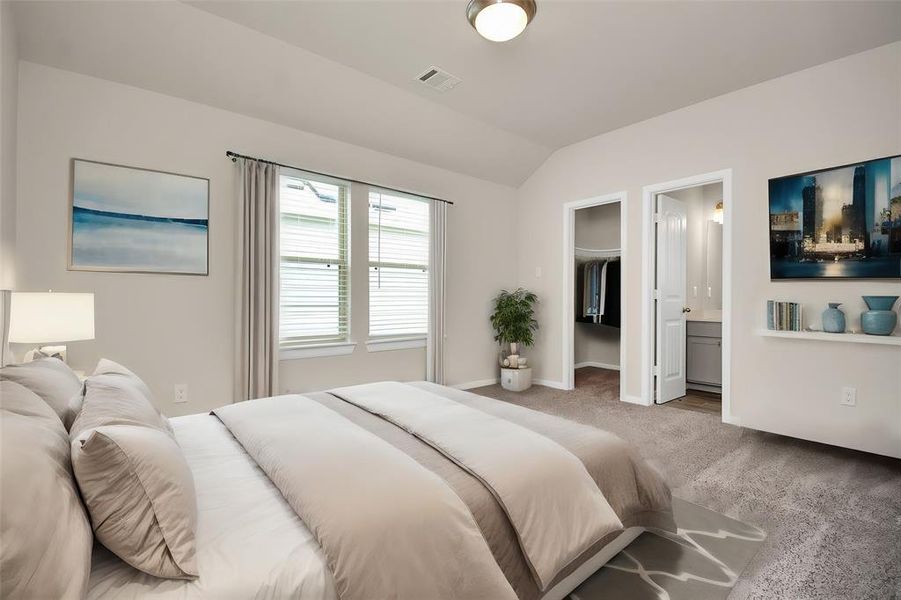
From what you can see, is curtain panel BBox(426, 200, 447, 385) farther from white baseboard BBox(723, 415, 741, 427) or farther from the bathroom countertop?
the bathroom countertop

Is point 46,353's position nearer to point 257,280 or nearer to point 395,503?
point 257,280

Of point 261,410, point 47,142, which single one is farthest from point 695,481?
point 47,142

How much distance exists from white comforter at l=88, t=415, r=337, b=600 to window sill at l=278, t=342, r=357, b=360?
236 centimetres

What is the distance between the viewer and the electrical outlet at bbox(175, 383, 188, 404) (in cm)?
307

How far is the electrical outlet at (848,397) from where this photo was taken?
2.88 m

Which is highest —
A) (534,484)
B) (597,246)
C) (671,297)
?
(597,246)

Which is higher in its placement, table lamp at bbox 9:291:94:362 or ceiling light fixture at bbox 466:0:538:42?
ceiling light fixture at bbox 466:0:538:42

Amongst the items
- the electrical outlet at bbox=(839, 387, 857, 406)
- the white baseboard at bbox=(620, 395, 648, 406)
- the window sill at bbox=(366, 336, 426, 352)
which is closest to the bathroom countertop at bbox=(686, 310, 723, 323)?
the white baseboard at bbox=(620, 395, 648, 406)

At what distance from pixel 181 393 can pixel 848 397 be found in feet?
15.7

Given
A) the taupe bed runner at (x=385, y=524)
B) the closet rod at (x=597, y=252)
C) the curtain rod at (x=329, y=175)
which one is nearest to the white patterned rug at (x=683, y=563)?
the taupe bed runner at (x=385, y=524)

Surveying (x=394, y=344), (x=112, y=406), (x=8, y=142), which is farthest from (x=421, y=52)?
(x=112, y=406)

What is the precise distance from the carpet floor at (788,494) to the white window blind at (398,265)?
1.67 metres

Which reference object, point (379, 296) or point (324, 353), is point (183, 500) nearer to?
point (324, 353)

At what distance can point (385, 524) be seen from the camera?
1.02 m
